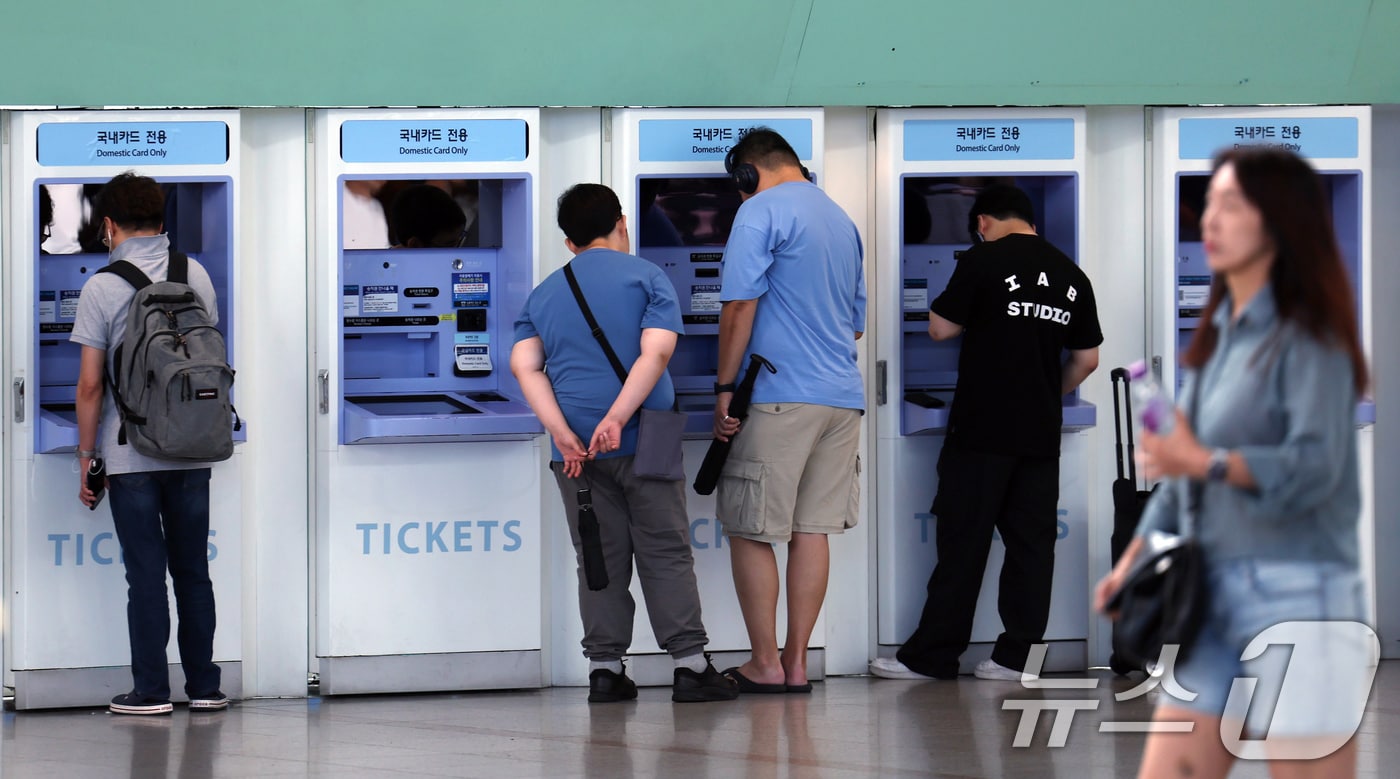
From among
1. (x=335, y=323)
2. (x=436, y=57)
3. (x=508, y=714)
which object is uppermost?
(x=436, y=57)

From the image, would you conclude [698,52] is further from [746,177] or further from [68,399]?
[68,399]

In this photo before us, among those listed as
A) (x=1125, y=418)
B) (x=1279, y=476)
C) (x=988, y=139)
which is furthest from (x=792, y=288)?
(x=1279, y=476)

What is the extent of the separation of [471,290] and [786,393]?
1121mm

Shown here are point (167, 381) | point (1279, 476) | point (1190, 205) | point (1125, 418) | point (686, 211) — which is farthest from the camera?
point (1190, 205)

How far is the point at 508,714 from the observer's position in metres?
4.64

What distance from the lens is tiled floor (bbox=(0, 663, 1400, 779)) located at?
151 inches

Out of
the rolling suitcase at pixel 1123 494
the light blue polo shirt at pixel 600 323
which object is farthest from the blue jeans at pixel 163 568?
the rolling suitcase at pixel 1123 494

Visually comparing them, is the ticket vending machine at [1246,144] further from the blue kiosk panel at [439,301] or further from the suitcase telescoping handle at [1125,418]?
the blue kiosk panel at [439,301]

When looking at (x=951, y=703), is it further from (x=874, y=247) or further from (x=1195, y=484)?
(x=1195, y=484)

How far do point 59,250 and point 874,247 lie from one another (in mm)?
2617

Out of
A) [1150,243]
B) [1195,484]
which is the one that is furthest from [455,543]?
[1195,484]

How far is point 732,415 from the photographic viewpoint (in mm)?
4715

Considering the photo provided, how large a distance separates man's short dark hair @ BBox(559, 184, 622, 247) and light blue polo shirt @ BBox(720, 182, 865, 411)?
1.26 feet

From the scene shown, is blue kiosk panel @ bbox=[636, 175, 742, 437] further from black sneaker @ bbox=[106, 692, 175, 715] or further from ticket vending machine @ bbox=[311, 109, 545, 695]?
black sneaker @ bbox=[106, 692, 175, 715]
